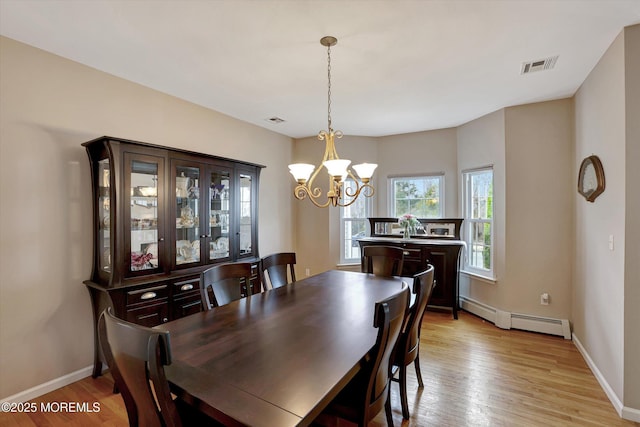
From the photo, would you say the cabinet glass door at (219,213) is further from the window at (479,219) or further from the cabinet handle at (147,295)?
the window at (479,219)

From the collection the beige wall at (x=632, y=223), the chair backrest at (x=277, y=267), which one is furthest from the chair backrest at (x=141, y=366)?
the beige wall at (x=632, y=223)

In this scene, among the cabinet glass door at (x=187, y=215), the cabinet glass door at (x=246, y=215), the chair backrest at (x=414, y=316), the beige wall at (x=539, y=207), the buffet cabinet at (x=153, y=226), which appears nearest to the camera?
the chair backrest at (x=414, y=316)

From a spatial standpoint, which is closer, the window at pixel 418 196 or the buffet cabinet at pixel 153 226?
the buffet cabinet at pixel 153 226

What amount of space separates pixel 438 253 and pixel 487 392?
1996 mm

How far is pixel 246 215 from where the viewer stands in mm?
3855

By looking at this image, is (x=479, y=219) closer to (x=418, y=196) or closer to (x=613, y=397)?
(x=418, y=196)

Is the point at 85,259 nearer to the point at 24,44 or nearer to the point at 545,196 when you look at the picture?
the point at 24,44

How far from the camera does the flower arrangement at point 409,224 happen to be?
15.2 ft

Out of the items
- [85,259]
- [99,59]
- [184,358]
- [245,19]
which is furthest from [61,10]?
[184,358]

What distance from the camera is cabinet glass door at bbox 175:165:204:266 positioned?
305 centimetres

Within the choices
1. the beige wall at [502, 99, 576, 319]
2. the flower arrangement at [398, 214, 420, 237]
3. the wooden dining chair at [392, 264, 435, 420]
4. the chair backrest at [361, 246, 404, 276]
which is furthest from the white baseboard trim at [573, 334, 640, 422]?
the flower arrangement at [398, 214, 420, 237]

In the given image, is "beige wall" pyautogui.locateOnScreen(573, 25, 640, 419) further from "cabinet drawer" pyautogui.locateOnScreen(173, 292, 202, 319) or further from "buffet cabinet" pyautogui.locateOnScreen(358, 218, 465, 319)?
"cabinet drawer" pyautogui.locateOnScreen(173, 292, 202, 319)

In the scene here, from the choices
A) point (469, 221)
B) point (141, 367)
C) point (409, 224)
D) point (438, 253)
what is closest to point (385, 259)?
point (438, 253)

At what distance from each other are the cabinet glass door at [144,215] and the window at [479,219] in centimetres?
403
